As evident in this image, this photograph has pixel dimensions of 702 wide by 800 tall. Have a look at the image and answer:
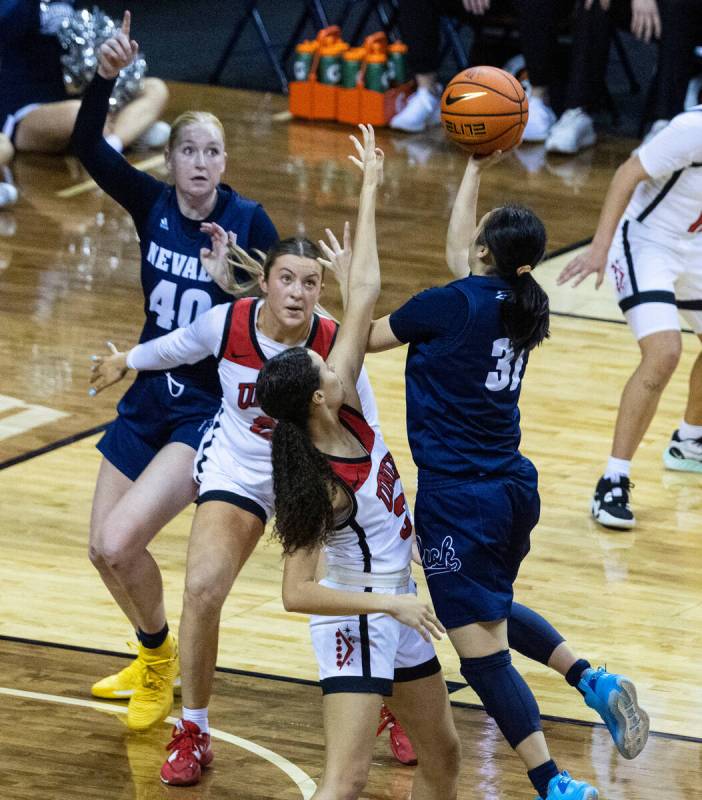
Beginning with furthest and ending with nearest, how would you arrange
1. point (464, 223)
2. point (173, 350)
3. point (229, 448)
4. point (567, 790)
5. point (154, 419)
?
point (154, 419), point (173, 350), point (229, 448), point (464, 223), point (567, 790)

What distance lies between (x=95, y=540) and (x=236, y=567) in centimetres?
51

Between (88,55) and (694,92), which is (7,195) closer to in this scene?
(88,55)

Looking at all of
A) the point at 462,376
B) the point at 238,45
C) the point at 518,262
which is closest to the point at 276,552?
the point at 462,376

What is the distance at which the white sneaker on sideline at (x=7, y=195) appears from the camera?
10.4m

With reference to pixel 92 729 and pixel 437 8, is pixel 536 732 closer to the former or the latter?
pixel 92 729

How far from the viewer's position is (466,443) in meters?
4.27

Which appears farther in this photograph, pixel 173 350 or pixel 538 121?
pixel 538 121

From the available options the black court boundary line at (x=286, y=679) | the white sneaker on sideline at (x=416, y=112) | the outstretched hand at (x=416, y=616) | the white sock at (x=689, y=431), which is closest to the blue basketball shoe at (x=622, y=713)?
the black court boundary line at (x=286, y=679)

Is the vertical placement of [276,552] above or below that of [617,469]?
below

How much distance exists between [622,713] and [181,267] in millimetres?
1914

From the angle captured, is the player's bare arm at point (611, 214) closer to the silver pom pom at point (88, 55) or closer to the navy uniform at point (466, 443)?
the navy uniform at point (466, 443)

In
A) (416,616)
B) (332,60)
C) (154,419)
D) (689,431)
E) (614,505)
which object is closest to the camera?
(416,616)

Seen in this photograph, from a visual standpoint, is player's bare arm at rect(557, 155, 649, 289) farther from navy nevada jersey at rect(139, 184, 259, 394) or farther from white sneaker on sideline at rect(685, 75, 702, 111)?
white sneaker on sideline at rect(685, 75, 702, 111)

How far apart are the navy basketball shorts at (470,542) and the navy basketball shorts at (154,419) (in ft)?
3.36
